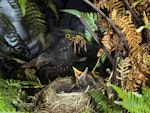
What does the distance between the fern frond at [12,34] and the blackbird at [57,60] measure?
0.31 m

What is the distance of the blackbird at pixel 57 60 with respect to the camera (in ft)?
4.88

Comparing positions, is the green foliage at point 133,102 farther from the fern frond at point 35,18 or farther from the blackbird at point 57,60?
the fern frond at point 35,18

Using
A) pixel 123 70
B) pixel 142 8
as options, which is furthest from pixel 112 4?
pixel 123 70

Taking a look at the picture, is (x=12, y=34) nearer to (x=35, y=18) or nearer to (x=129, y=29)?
(x=35, y=18)

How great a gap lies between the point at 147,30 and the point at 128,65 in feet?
0.47

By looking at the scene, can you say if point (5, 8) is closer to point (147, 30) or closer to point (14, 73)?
point (14, 73)

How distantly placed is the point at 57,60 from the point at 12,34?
442mm

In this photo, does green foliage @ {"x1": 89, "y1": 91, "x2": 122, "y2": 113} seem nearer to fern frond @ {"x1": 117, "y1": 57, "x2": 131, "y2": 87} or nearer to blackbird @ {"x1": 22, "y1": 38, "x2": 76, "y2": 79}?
fern frond @ {"x1": 117, "y1": 57, "x2": 131, "y2": 87}

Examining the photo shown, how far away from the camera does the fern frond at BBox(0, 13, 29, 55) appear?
174 cm

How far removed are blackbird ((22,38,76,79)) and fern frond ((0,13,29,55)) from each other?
1.01 feet

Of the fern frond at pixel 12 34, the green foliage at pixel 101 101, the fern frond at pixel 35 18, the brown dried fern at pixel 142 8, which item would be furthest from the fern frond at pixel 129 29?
the fern frond at pixel 12 34

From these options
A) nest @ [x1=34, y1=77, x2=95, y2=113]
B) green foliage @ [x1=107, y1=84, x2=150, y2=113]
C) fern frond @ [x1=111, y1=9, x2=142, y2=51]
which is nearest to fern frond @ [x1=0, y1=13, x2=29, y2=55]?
nest @ [x1=34, y1=77, x2=95, y2=113]

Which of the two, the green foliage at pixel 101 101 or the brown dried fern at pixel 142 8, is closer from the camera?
the green foliage at pixel 101 101

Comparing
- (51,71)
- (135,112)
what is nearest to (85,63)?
(51,71)
